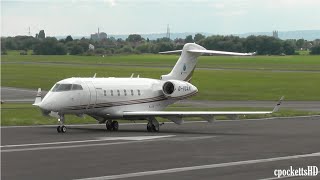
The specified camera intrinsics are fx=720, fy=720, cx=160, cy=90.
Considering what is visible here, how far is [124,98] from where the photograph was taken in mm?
35281

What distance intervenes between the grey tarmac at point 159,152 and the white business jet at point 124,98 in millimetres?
806

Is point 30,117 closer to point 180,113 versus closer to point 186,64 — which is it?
point 186,64

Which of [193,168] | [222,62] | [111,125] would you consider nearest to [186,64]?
[111,125]

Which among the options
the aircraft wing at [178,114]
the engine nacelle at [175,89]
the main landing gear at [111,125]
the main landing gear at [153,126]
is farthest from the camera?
the engine nacelle at [175,89]

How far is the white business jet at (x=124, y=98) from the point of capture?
3272 cm

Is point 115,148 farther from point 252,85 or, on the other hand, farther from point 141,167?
point 252,85

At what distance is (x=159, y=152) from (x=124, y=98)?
35.8 feet

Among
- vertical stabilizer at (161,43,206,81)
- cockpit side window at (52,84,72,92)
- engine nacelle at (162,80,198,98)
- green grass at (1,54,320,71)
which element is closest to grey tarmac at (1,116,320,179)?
engine nacelle at (162,80,198,98)

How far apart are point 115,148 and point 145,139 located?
3899 millimetres

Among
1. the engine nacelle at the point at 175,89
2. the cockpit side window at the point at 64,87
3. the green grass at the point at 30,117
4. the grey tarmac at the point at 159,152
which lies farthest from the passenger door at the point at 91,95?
the green grass at the point at 30,117

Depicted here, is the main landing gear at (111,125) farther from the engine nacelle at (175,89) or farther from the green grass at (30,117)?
the green grass at (30,117)

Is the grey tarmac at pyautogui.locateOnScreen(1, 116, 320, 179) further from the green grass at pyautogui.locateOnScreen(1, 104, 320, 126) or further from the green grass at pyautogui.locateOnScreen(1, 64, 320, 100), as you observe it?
the green grass at pyautogui.locateOnScreen(1, 64, 320, 100)

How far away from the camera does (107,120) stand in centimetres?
3500

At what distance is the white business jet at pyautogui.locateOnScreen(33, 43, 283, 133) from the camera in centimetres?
3272
